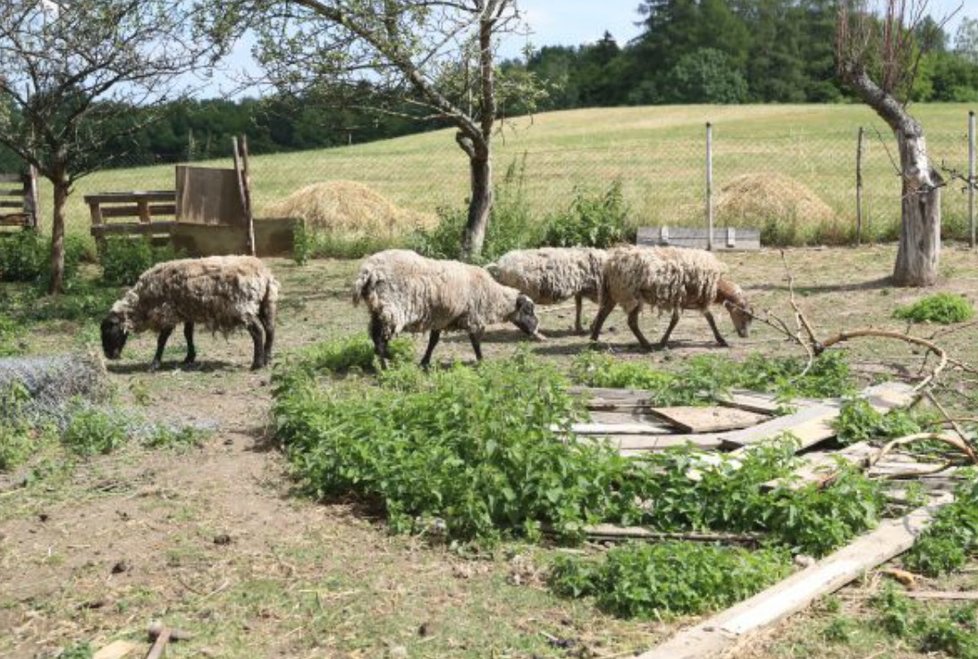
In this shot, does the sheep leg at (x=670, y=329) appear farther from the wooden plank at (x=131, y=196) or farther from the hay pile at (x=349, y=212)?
the wooden plank at (x=131, y=196)

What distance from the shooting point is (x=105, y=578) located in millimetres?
6289

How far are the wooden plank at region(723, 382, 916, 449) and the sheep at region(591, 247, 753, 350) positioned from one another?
12.3 ft

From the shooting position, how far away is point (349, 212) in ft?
80.0

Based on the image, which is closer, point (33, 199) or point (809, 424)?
point (809, 424)

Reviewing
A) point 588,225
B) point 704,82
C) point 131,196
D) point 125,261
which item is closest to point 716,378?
point 588,225

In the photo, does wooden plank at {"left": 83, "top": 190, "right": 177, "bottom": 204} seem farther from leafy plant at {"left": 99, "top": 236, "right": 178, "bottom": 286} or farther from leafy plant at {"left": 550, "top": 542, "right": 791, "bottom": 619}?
leafy plant at {"left": 550, "top": 542, "right": 791, "bottom": 619}

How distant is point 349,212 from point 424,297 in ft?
42.6

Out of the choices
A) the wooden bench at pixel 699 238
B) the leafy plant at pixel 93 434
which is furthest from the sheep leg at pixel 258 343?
the wooden bench at pixel 699 238

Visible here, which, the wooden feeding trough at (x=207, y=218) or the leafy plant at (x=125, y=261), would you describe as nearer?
the leafy plant at (x=125, y=261)

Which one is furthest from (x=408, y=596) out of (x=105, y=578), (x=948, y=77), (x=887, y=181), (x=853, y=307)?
(x=948, y=77)

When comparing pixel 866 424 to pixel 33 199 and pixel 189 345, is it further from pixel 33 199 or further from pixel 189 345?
pixel 33 199

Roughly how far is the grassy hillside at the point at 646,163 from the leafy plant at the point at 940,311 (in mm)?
7987

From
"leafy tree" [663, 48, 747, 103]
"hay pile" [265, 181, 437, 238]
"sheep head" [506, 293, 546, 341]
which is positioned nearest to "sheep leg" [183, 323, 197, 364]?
"sheep head" [506, 293, 546, 341]

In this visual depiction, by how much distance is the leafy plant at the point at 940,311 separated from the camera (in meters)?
13.5
